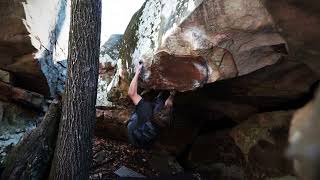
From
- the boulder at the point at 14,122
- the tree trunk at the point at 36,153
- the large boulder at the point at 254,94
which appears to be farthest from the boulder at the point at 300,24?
the boulder at the point at 14,122

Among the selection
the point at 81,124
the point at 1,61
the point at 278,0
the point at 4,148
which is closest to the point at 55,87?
the point at 1,61

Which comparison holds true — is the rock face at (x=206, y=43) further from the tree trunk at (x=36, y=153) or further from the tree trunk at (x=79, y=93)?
the tree trunk at (x=36, y=153)

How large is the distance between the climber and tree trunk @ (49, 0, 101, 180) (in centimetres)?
65

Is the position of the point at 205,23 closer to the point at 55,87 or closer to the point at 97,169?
the point at 97,169

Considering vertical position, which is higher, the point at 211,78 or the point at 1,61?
the point at 211,78

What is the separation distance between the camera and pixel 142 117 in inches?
252

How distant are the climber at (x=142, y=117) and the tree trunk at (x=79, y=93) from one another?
0.65 metres

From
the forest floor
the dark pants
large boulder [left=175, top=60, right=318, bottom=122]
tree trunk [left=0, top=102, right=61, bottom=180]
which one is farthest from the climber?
the forest floor

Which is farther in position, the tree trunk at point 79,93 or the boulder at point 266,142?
the boulder at point 266,142

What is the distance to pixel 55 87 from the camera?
9328mm

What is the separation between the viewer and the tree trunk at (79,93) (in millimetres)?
5957

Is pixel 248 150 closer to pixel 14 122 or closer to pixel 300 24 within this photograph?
pixel 300 24

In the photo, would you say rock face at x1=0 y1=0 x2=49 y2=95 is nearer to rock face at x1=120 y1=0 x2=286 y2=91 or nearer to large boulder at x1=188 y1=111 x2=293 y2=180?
rock face at x1=120 y1=0 x2=286 y2=91

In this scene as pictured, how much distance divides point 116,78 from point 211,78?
2548 mm
